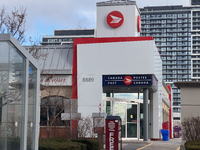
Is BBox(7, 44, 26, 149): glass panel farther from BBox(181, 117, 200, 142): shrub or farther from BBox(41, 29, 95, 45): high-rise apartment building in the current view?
BBox(41, 29, 95, 45): high-rise apartment building

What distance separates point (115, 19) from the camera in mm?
35219

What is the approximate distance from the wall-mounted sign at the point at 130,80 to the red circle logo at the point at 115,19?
17.9 ft

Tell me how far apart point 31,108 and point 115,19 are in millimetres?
26276

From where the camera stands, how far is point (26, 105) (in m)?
8.99

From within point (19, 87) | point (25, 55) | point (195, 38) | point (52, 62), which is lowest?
point (19, 87)

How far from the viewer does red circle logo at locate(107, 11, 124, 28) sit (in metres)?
35.1

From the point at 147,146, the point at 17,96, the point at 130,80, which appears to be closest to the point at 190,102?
the point at 147,146

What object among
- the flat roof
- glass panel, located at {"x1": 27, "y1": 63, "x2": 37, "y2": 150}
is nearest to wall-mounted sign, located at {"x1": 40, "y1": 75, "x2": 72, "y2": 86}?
the flat roof

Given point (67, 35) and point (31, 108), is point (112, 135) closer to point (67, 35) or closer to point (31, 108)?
point (31, 108)

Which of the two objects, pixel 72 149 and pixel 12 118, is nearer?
pixel 12 118

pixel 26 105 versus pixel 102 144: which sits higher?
pixel 26 105

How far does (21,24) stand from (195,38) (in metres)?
153

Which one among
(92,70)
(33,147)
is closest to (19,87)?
(33,147)

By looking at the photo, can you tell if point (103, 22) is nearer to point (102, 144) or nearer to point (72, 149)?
point (102, 144)
